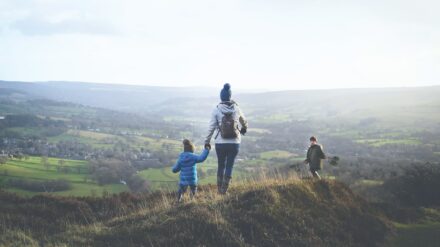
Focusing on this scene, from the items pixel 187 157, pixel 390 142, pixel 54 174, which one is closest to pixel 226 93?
pixel 187 157

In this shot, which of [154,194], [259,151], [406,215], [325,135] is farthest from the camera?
[325,135]

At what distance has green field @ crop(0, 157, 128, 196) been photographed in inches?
1612

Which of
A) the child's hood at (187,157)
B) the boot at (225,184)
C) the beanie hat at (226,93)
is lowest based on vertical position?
the boot at (225,184)

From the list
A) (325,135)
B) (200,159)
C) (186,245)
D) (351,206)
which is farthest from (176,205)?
(325,135)

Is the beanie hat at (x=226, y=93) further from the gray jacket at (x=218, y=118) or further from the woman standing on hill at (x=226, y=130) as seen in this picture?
the gray jacket at (x=218, y=118)

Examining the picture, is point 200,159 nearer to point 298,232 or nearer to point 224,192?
point 224,192

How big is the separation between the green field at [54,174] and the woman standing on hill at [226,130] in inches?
1165

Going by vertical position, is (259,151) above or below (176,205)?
below

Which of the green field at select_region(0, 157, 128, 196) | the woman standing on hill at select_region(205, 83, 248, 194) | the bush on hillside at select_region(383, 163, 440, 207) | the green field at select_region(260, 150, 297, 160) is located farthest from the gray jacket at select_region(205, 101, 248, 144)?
the green field at select_region(260, 150, 297, 160)

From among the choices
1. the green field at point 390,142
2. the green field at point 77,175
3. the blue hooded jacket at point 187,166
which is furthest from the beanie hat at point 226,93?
the green field at point 390,142

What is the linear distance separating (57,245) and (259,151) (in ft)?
249

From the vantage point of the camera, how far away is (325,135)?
108875mm

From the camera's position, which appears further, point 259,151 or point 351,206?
point 259,151

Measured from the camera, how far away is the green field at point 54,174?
134 feet
